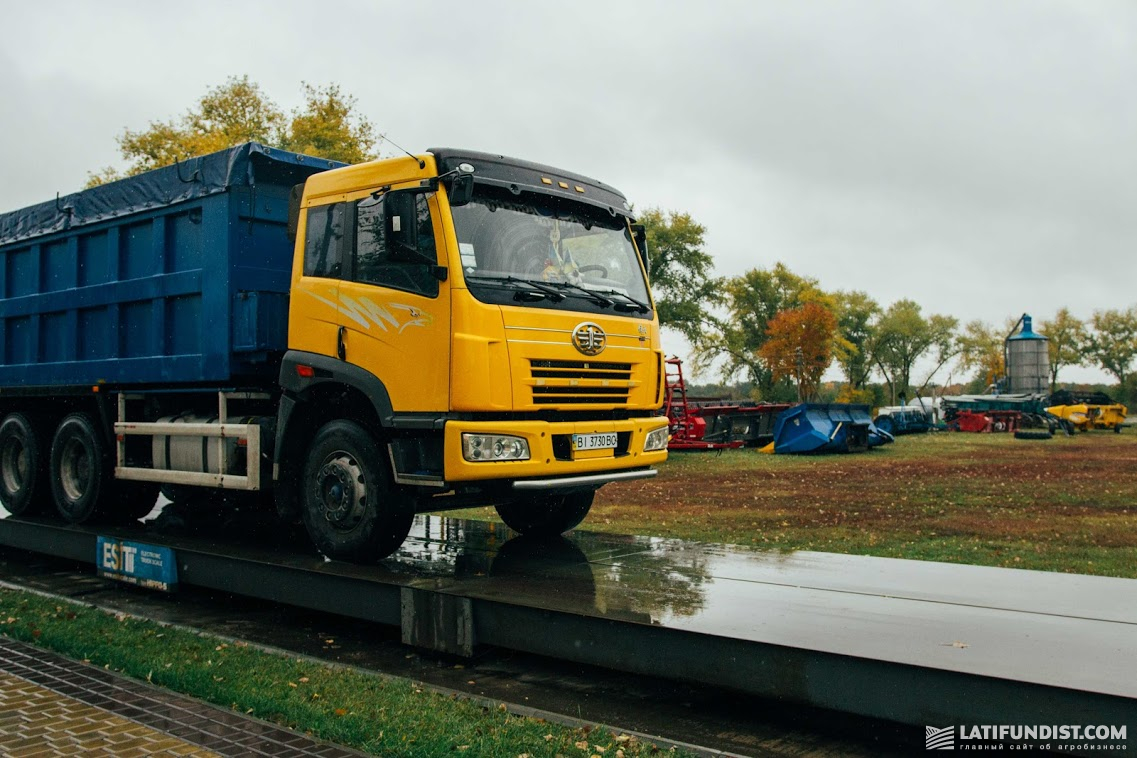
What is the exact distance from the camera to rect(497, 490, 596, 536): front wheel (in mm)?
8820

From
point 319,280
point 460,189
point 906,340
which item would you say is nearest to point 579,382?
point 460,189

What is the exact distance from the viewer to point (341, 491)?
708 cm

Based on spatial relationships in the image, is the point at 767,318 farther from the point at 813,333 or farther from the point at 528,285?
the point at 528,285

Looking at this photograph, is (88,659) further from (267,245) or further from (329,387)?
(267,245)

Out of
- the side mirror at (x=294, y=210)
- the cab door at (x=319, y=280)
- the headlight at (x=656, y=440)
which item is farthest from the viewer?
the side mirror at (x=294, y=210)

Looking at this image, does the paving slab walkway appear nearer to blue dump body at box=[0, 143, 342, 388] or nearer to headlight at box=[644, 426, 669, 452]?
blue dump body at box=[0, 143, 342, 388]

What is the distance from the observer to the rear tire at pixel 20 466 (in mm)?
10594

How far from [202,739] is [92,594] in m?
4.80

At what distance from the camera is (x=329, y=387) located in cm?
739

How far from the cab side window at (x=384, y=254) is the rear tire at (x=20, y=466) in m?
5.75

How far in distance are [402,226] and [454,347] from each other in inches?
36.8

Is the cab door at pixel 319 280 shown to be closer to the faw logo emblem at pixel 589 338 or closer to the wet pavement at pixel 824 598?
the wet pavement at pixel 824 598

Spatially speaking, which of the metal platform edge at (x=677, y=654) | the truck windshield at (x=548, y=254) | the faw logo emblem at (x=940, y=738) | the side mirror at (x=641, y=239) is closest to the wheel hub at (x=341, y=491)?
the metal platform edge at (x=677, y=654)

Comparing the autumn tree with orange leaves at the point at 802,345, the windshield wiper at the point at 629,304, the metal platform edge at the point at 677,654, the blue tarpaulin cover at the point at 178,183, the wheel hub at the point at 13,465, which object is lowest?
the metal platform edge at the point at 677,654
